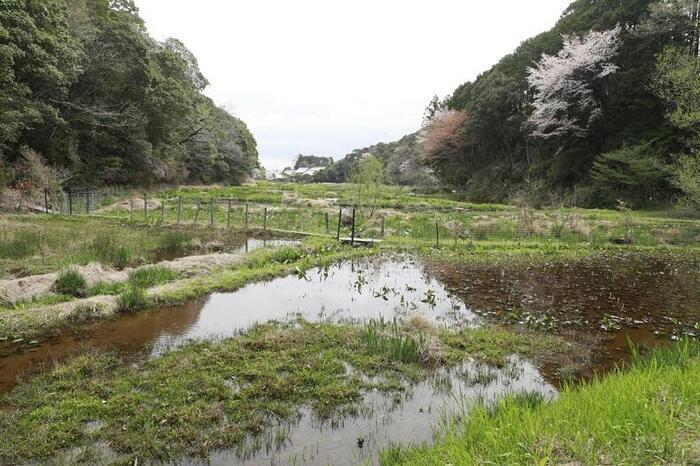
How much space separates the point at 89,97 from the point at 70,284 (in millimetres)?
26384

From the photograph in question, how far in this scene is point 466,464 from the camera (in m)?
3.07

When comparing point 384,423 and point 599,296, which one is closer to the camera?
point 384,423

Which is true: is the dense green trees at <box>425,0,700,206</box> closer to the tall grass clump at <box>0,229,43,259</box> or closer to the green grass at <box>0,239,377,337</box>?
the green grass at <box>0,239,377,337</box>

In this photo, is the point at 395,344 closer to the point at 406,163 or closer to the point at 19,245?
the point at 19,245

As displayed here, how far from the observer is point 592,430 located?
336cm

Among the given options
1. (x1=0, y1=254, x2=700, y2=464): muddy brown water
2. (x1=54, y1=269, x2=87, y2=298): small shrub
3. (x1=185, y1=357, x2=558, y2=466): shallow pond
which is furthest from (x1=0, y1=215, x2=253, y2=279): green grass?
(x1=185, y1=357, x2=558, y2=466): shallow pond

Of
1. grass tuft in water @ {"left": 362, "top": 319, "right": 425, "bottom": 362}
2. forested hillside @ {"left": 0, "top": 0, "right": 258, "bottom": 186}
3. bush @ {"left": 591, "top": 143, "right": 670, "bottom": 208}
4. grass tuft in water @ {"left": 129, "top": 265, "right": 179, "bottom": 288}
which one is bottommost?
grass tuft in water @ {"left": 362, "top": 319, "right": 425, "bottom": 362}

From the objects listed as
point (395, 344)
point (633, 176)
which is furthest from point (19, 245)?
point (633, 176)

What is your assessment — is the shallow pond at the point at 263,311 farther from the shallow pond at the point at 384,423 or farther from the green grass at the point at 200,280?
the shallow pond at the point at 384,423

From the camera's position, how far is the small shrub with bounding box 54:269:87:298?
8.90m

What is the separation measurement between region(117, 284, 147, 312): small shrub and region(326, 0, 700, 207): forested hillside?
65.5 feet

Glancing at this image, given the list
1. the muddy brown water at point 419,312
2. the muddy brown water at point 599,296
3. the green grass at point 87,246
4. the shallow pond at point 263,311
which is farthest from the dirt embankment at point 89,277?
the muddy brown water at point 599,296

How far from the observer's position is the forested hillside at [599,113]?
25328 millimetres

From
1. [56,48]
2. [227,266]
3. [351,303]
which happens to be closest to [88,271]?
[227,266]
